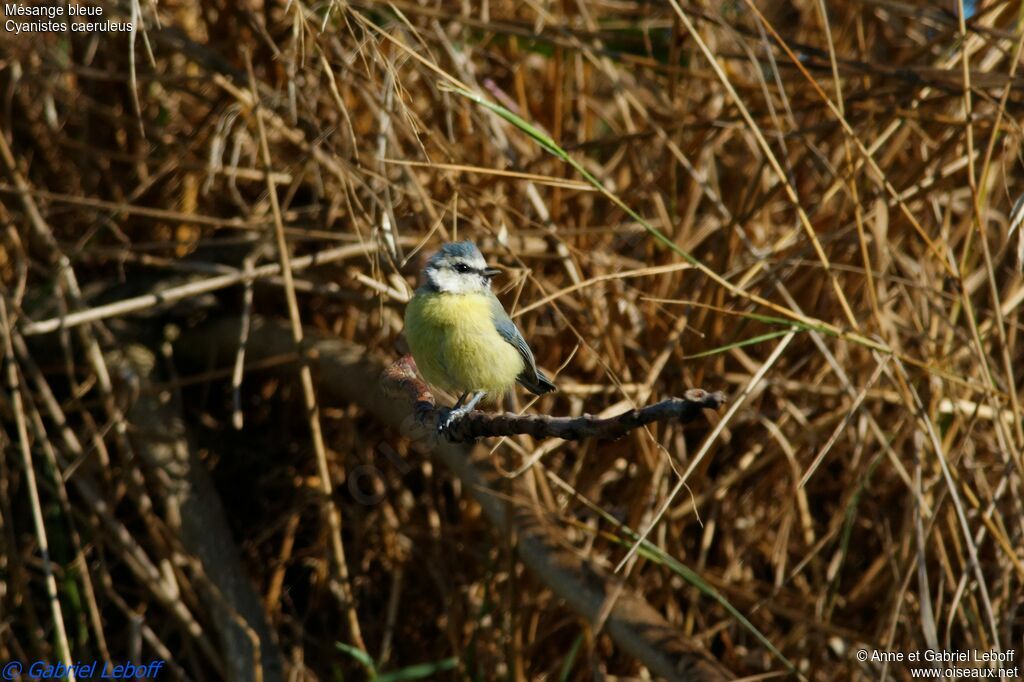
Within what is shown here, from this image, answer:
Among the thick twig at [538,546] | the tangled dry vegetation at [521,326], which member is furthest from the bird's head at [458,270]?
the tangled dry vegetation at [521,326]

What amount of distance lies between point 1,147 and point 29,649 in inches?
58.0

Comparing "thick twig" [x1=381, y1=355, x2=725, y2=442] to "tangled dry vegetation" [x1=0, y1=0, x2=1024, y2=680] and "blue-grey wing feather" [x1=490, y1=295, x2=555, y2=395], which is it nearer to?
"blue-grey wing feather" [x1=490, y1=295, x2=555, y2=395]

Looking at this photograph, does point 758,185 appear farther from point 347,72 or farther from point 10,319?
point 10,319

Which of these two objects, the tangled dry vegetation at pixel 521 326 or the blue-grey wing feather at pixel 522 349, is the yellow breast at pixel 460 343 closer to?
the blue-grey wing feather at pixel 522 349

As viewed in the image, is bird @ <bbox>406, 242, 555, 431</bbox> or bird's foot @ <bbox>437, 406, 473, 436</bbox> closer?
bird's foot @ <bbox>437, 406, 473, 436</bbox>

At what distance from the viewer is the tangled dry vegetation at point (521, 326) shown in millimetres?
2738

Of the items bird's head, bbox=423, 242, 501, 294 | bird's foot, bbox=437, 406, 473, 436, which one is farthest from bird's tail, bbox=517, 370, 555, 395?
bird's foot, bbox=437, 406, 473, 436

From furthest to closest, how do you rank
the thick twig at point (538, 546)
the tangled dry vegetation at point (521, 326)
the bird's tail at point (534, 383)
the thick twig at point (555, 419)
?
the tangled dry vegetation at point (521, 326), the thick twig at point (538, 546), the bird's tail at point (534, 383), the thick twig at point (555, 419)

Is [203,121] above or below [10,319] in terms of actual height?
above

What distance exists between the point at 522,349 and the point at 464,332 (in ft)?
0.50

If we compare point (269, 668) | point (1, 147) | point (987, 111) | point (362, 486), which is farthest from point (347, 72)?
point (987, 111)

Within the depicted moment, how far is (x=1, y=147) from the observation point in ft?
9.67

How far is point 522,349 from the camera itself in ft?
7.35

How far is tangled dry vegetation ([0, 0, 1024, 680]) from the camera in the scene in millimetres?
2738
